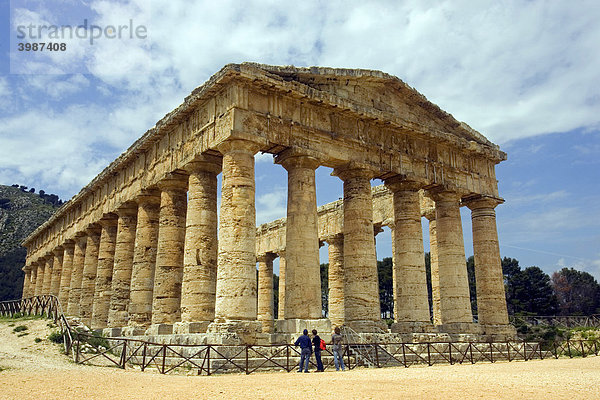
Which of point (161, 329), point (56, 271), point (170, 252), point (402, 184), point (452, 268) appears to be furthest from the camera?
point (56, 271)

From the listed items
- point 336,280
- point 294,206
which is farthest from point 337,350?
point 336,280

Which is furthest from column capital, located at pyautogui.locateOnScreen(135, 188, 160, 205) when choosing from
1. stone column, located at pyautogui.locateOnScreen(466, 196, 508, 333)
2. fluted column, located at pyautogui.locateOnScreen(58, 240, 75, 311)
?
stone column, located at pyautogui.locateOnScreen(466, 196, 508, 333)

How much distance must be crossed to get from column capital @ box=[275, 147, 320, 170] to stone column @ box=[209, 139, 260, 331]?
1.48m

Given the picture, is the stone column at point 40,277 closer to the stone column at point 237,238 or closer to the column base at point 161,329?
the column base at point 161,329

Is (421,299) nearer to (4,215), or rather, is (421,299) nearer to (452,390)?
(452,390)

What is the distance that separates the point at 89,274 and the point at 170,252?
1255 centimetres

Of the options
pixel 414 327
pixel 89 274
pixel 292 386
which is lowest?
pixel 292 386

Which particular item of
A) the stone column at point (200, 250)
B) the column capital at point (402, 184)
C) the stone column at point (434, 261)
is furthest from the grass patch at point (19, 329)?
the stone column at point (434, 261)

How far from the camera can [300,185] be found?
19234 mm

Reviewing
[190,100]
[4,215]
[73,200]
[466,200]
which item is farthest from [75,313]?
[4,215]

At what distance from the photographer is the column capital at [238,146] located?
58.6ft

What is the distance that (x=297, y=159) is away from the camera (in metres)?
19.3

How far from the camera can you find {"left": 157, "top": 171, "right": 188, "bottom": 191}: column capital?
71.6 ft

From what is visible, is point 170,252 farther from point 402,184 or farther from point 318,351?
point 402,184
